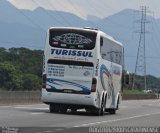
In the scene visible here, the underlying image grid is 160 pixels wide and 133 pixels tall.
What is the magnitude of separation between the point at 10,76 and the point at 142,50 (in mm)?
34454

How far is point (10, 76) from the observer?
89250 millimetres

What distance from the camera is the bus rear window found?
30938mm

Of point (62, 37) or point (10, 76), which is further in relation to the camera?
point (10, 76)

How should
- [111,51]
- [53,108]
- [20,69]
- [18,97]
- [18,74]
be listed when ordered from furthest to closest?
[20,69], [18,74], [18,97], [111,51], [53,108]

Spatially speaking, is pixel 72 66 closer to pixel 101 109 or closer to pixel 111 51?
pixel 101 109

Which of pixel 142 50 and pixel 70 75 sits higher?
pixel 142 50

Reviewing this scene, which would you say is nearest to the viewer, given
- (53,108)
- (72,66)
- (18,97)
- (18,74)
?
(72,66)

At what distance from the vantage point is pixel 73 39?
31.0 m

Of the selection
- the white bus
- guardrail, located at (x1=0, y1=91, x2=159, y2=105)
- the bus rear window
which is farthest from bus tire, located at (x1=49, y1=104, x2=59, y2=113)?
guardrail, located at (x1=0, y1=91, x2=159, y2=105)

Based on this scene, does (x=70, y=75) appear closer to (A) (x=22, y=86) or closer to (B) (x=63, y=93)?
(B) (x=63, y=93)

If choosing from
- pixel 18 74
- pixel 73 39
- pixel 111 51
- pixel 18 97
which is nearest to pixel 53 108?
pixel 73 39

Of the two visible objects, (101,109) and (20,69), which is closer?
(101,109)

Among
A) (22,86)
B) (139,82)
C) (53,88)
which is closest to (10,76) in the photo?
(22,86)

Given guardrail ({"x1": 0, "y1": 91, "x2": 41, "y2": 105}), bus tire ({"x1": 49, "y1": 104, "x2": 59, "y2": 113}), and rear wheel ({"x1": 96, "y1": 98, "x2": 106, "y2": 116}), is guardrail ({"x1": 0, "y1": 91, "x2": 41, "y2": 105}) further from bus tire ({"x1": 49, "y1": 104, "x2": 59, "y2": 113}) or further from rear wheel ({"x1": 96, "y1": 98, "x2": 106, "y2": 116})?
rear wheel ({"x1": 96, "y1": 98, "x2": 106, "y2": 116})
